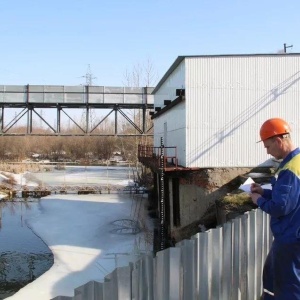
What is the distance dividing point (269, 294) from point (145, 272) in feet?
4.36

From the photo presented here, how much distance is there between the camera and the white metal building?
16.0 m

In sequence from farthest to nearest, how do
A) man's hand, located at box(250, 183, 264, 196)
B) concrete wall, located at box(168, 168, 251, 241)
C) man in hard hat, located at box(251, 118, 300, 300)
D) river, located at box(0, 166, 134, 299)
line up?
concrete wall, located at box(168, 168, 251, 241) → river, located at box(0, 166, 134, 299) → man's hand, located at box(250, 183, 264, 196) → man in hard hat, located at box(251, 118, 300, 300)

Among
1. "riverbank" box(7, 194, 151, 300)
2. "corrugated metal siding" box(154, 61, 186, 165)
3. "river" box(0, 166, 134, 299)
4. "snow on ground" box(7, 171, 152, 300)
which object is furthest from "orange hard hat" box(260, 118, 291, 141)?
"corrugated metal siding" box(154, 61, 186, 165)

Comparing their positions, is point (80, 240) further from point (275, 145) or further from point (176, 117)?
point (275, 145)

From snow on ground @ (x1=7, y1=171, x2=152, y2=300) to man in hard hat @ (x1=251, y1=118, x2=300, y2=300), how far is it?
8.03 m

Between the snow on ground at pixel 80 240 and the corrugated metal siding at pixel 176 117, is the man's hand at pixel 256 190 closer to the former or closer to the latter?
the snow on ground at pixel 80 240

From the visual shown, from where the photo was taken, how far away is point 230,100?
16.1m

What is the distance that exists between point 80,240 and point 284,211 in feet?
47.9

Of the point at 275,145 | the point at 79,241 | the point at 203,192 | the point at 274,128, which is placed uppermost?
the point at 274,128

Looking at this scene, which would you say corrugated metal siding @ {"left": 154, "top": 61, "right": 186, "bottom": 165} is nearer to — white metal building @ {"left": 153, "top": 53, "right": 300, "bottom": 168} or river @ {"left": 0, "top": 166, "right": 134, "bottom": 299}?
white metal building @ {"left": 153, "top": 53, "right": 300, "bottom": 168}

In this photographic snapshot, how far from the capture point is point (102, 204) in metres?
26.0

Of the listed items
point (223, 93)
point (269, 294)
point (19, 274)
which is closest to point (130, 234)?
point (19, 274)

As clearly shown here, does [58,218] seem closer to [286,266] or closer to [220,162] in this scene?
[220,162]

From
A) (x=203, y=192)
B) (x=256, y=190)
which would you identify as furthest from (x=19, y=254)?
Answer: (x=256, y=190)
